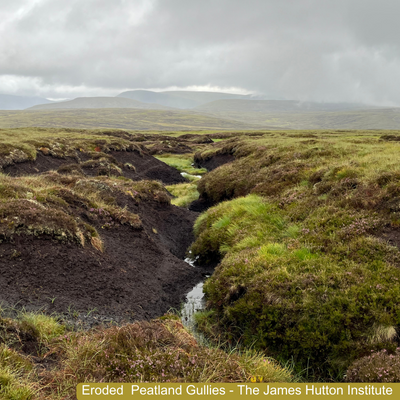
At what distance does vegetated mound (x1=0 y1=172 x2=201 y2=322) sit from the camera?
9094 mm

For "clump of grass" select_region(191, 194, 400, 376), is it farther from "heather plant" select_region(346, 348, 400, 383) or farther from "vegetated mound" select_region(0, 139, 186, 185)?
"vegetated mound" select_region(0, 139, 186, 185)

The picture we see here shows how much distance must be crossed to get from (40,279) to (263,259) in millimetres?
7444

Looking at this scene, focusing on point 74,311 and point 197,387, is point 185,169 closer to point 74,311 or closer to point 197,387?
point 74,311

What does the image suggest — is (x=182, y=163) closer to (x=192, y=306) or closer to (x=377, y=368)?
(x=192, y=306)

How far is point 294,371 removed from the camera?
7.25m

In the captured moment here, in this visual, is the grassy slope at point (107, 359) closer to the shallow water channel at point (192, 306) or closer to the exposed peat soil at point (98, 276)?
the exposed peat soil at point (98, 276)

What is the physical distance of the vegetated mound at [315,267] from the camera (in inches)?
292

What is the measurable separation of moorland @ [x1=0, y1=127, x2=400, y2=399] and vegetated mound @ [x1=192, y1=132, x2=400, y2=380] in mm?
42

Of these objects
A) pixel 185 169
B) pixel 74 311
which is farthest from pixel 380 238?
pixel 185 169

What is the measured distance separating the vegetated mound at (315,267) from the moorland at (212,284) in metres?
0.04

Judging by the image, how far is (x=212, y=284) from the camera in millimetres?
10961

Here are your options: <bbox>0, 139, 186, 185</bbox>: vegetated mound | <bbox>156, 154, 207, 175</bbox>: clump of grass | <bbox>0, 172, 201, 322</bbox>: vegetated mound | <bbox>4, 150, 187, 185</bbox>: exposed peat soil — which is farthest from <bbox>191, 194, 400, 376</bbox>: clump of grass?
<bbox>156, 154, 207, 175</bbox>: clump of grass

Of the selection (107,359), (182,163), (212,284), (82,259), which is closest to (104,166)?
(182,163)

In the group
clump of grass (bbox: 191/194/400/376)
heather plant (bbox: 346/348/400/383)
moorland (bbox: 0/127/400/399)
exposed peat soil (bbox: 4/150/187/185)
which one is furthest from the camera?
exposed peat soil (bbox: 4/150/187/185)
